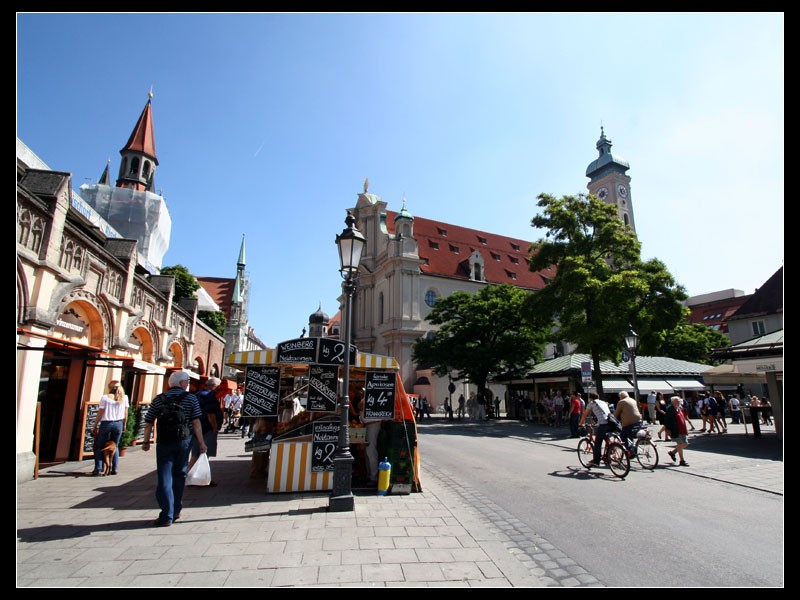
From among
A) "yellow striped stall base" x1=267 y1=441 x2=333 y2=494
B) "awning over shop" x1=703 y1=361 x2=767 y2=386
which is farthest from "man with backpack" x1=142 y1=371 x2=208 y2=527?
"awning over shop" x1=703 y1=361 x2=767 y2=386

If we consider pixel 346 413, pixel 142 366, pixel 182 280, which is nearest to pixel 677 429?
pixel 346 413

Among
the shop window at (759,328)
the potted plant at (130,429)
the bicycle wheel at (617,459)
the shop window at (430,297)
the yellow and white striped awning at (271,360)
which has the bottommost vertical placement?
the potted plant at (130,429)

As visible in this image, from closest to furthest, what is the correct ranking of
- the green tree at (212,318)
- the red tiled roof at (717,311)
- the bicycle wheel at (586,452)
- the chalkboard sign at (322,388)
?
1. the chalkboard sign at (322,388)
2. the bicycle wheel at (586,452)
3. the green tree at (212,318)
4. the red tiled roof at (717,311)

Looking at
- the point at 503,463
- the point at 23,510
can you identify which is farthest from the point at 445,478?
the point at 23,510

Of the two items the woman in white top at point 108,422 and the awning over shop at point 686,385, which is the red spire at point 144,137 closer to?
the woman in white top at point 108,422

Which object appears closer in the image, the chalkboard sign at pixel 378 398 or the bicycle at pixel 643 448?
the chalkboard sign at pixel 378 398

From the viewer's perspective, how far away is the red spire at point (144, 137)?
171 feet

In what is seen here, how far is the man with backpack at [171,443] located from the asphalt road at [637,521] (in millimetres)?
4259

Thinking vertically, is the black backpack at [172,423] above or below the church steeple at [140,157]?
below

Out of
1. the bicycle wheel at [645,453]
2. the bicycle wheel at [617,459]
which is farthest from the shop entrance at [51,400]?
the bicycle wheel at [645,453]

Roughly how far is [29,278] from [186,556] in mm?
7427

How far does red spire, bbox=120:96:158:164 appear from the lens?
52.0 meters

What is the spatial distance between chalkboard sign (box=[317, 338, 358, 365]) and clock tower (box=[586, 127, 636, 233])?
245 feet

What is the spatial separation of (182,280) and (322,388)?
35034 millimetres
